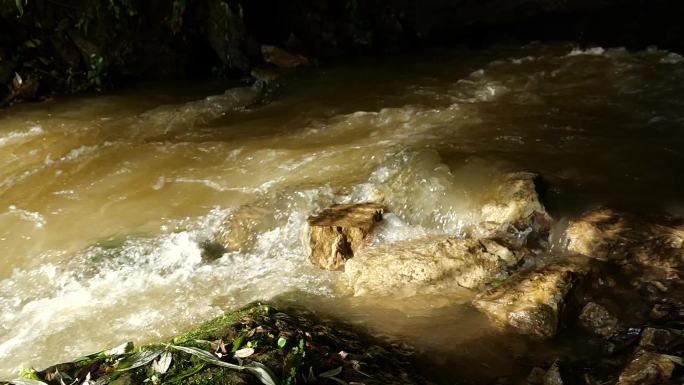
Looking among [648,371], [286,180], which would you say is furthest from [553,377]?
[286,180]

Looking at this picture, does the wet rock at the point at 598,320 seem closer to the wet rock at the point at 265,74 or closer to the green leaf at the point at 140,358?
the green leaf at the point at 140,358

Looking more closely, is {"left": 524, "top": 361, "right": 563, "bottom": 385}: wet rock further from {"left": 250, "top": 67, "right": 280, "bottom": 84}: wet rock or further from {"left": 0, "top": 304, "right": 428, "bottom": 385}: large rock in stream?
{"left": 250, "top": 67, "right": 280, "bottom": 84}: wet rock

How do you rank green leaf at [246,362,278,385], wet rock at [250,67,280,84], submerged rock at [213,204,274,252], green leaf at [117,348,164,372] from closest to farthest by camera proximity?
green leaf at [246,362,278,385], green leaf at [117,348,164,372], submerged rock at [213,204,274,252], wet rock at [250,67,280,84]

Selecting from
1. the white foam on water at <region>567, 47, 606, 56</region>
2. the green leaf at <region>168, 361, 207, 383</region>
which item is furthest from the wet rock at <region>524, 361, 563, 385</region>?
the white foam on water at <region>567, 47, 606, 56</region>

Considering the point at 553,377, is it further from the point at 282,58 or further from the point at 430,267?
the point at 282,58

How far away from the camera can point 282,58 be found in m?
9.70

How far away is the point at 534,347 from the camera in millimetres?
2842

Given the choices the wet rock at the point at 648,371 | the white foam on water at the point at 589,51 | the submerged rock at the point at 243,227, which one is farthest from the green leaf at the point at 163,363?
the white foam on water at the point at 589,51

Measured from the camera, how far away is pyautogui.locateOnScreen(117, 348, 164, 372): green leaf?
209cm

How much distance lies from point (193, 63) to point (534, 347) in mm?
8371

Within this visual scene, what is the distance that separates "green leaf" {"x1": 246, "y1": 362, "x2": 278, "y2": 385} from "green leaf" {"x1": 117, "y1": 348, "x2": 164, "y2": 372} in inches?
16.5

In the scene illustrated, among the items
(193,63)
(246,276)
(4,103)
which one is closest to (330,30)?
(193,63)

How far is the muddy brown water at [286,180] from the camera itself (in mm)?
3443

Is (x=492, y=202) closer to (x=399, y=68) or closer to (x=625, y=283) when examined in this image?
(x=625, y=283)
